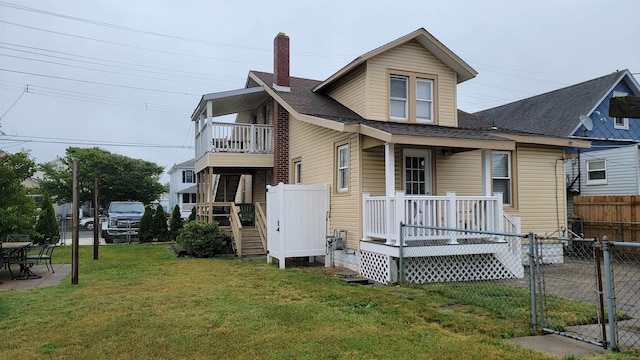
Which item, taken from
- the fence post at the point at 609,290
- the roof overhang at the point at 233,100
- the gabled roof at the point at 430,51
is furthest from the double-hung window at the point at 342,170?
the fence post at the point at 609,290

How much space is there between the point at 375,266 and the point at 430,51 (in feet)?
20.5

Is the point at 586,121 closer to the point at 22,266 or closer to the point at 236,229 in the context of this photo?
the point at 236,229

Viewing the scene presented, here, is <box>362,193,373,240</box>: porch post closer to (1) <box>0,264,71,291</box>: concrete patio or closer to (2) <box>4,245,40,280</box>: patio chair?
(1) <box>0,264,71,291</box>: concrete patio

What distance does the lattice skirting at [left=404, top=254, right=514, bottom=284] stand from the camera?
9195 millimetres

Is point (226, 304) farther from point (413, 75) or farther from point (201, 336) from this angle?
point (413, 75)

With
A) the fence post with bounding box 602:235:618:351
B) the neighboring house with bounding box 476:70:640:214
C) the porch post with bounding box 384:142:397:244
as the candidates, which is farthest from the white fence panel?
the neighboring house with bounding box 476:70:640:214

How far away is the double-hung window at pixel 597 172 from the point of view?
1675 cm

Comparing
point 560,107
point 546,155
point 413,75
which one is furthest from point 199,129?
point 560,107

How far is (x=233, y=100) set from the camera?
16.2 meters

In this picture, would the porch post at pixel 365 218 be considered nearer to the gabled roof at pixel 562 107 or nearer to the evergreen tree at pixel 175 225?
the gabled roof at pixel 562 107

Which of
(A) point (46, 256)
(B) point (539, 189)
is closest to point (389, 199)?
(B) point (539, 189)

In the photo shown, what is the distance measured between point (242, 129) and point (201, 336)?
37.2 ft

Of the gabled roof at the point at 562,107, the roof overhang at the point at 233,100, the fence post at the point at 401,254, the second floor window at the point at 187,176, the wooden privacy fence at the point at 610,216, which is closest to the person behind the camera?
→ the fence post at the point at 401,254

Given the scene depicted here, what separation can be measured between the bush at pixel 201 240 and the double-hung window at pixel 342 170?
494 centimetres
